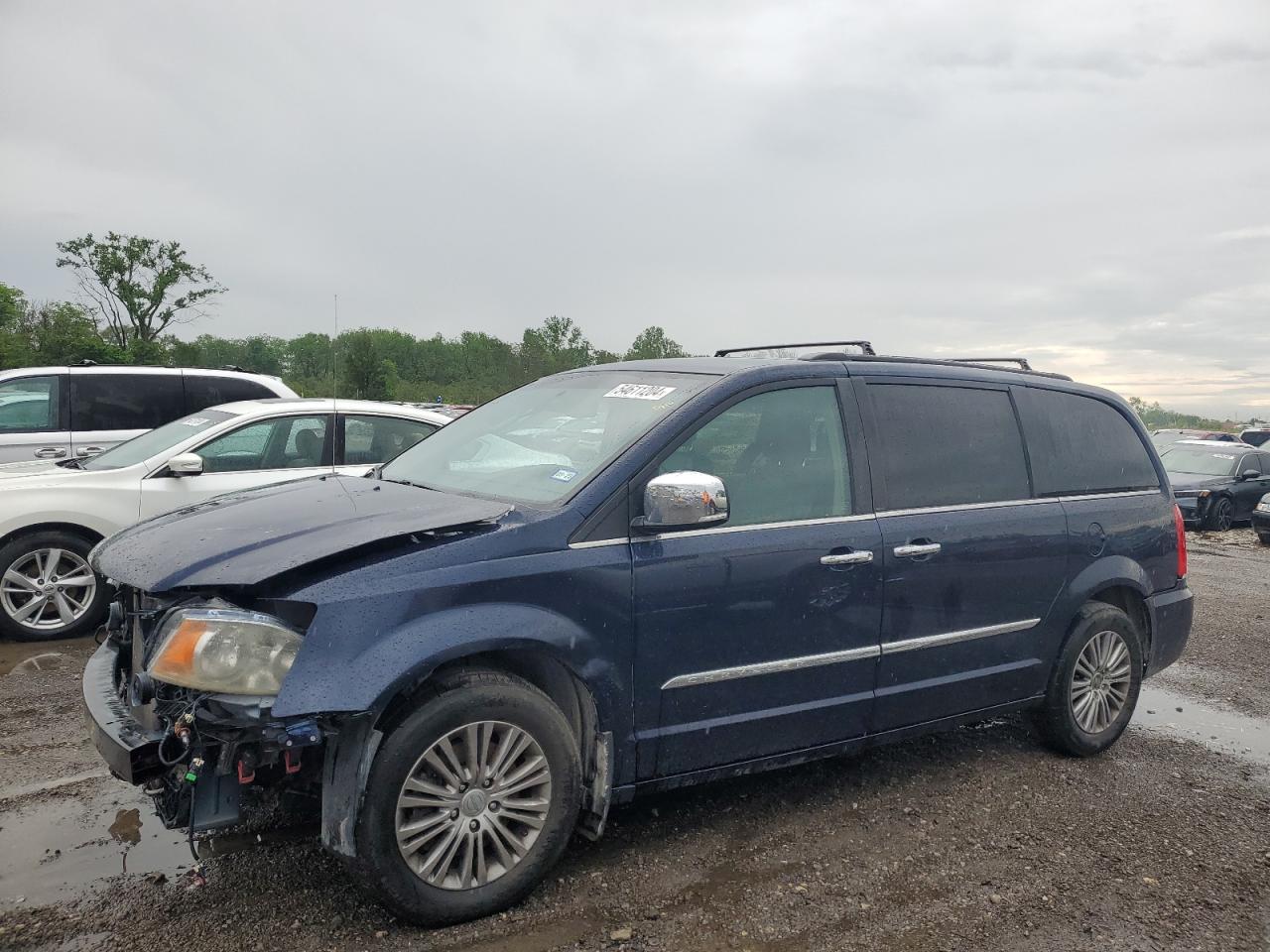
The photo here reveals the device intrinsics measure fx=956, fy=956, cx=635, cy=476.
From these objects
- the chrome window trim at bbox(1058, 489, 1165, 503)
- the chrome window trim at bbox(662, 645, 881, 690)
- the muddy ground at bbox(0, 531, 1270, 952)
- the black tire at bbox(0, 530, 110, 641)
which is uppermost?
the chrome window trim at bbox(1058, 489, 1165, 503)

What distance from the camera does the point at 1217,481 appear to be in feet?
54.0

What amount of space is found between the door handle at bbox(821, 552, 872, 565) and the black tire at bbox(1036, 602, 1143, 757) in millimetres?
1497

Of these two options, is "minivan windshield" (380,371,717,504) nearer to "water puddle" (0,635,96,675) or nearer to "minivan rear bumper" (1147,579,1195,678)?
"minivan rear bumper" (1147,579,1195,678)

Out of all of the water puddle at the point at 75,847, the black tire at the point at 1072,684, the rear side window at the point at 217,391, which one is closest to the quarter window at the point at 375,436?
the rear side window at the point at 217,391

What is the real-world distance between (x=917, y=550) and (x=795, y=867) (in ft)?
4.40

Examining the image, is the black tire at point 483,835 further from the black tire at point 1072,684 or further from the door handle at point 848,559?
the black tire at point 1072,684

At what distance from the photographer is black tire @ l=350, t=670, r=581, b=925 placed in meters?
2.83

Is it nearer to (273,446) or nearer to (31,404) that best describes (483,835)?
(273,446)

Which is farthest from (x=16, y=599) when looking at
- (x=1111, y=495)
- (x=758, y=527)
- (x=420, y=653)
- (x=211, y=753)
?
(x=1111, y=495)

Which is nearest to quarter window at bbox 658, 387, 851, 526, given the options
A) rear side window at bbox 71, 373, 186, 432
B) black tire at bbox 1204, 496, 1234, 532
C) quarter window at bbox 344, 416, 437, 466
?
quarter window at bbox 344, 416, 437, 466

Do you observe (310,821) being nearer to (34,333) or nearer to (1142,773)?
(1142,773)

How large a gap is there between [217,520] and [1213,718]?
18.2 feet

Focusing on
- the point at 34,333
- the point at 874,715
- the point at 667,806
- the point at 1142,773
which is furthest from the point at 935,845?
the point at 34,333

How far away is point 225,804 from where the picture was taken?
282 centimetres
